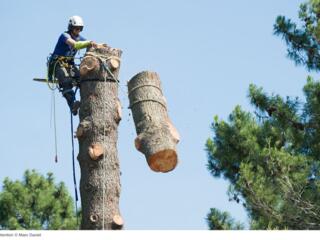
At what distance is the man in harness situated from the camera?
Result: 314 inches

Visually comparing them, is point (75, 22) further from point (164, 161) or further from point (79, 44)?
point (164, 161)

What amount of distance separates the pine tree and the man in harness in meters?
3.64

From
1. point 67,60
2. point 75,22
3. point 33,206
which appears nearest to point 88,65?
point 67,60

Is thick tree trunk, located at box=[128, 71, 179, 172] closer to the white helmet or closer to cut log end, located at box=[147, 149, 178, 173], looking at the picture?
cut log end, located at box=[147, 149, 178, 173]

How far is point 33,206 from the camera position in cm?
1725

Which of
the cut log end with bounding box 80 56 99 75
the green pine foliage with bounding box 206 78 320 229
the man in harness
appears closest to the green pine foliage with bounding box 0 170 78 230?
the green pine foliage with bounding box 206 78 320 229

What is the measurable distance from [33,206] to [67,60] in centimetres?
944

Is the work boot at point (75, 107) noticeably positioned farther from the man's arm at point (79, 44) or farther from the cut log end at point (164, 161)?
the cut log end at point (164, 161)

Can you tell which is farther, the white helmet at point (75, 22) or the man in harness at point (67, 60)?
the white helmet at point (75, 22)

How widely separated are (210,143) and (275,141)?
0.88 m

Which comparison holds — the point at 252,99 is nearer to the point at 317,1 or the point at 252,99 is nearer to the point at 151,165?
the point at 317,1

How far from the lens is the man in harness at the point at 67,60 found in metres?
7.98

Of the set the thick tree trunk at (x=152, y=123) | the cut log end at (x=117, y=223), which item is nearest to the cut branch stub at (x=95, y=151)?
the thick tree trunk at (x=152, y=123)

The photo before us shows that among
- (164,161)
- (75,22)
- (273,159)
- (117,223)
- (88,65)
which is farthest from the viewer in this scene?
(273,159)
